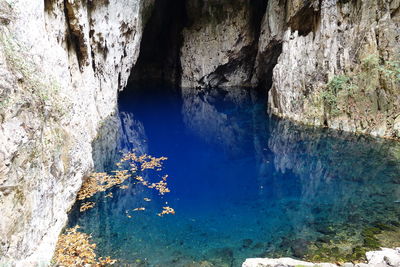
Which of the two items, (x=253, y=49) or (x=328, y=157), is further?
(x=253, y=49)

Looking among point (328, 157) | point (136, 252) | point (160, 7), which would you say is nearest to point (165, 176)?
point (136, 252)

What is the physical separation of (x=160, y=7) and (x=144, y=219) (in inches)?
1051

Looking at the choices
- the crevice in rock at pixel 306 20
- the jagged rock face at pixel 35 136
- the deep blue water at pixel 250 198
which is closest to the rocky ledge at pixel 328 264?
the deep blue water at pixel 250 198

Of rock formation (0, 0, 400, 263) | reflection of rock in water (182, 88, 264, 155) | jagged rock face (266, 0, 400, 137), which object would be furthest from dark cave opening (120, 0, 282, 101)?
jagged rock face (266, 0, 400, 137)

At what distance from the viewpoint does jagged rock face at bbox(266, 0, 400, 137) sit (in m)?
12.8

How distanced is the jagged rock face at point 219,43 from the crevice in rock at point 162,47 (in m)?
2.01

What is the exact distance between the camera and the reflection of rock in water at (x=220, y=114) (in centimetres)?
1501

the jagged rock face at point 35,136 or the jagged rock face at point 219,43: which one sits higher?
the jagged rock face at point 219,43

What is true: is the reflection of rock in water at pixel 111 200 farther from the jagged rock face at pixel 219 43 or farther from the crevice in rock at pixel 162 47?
the crevice in rock at pixel 162 47

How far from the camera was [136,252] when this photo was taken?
20.7 ft

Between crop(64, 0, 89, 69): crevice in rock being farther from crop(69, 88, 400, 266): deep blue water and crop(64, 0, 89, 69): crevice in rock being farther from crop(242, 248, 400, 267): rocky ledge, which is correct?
crop(242, 248, 400, 267): rocky ledge

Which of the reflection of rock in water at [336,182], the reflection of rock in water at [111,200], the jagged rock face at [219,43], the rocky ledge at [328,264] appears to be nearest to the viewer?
the rocky ledge at [328,264]

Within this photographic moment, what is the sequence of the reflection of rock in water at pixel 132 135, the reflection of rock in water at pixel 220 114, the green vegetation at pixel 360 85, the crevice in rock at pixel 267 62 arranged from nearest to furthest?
the green vegetation at pixel 360 85
the reflection of rock in water at pixel 132 135
the reflection of rock in water at pixel 220 114
the crevice in rock at pixel 267 62

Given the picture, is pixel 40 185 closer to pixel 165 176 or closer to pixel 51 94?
pixel 51 94
